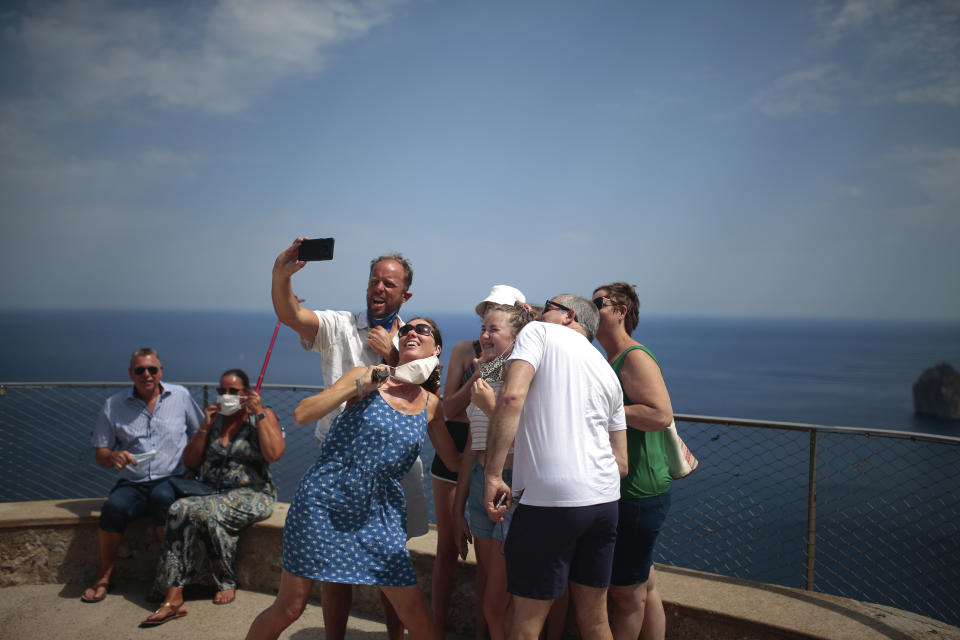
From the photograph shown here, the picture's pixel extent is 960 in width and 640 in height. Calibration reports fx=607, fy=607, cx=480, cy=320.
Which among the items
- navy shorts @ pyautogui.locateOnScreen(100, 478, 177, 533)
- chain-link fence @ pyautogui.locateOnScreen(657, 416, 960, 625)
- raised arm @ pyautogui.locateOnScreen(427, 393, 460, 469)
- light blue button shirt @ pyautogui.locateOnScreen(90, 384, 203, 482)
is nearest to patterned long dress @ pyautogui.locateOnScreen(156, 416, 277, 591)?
navy shorts @ pyautogui.locateOnScreen(100, 478, 177, 533)

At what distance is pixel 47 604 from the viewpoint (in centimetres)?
366

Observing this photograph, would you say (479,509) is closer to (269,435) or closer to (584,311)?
(584,311)

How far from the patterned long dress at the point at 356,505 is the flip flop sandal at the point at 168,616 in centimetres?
161

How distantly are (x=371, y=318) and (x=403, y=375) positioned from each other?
1.96 ft

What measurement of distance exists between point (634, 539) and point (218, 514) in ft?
8.31

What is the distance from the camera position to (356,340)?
2.95m

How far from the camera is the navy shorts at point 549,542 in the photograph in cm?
207

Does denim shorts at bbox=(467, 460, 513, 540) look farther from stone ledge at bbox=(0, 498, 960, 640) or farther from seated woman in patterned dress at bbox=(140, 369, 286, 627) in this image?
seated woman in patterned dress at bbox=(140, 369, 286, 627)

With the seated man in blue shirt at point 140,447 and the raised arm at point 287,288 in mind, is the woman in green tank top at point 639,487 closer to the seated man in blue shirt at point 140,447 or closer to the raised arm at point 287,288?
the raised arm at point 287,288

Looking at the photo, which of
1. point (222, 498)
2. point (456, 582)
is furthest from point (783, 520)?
point (222, 498)

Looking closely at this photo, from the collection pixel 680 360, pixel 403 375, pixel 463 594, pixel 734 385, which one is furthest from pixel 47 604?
pixel 680 360

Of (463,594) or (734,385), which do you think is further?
(734,385)

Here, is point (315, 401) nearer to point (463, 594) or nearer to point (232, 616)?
point (463, 594)

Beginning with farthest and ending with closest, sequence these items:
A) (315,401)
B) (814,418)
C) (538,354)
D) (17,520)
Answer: (814,418) → (17,520) → (315,401) → (538,354)
